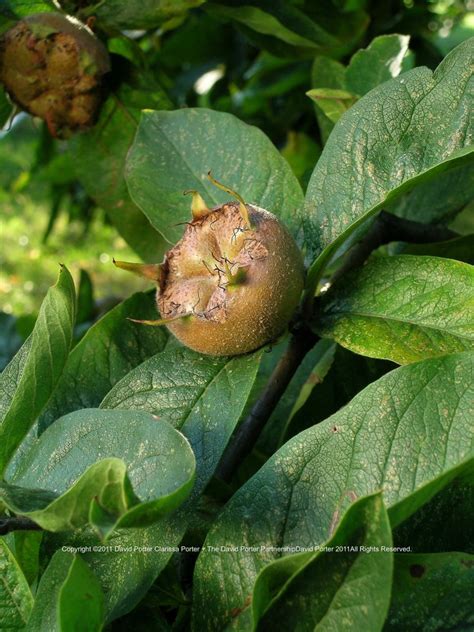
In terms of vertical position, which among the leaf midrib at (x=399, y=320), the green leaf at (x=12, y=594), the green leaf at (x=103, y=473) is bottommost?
the leaf midrib at (x=399, y=320)

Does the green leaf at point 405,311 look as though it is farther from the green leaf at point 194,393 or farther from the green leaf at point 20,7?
the green leaf at point 20,7

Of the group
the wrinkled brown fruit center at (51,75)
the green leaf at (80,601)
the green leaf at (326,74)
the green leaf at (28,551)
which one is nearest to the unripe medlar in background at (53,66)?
the wrinkled brown fruit center at (51,75)

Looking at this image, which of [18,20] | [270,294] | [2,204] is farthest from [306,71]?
[2,204]

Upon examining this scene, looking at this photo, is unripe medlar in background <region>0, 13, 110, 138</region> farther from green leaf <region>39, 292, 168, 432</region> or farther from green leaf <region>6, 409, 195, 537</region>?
green leaf <region>6, 409, 195, 537</region>

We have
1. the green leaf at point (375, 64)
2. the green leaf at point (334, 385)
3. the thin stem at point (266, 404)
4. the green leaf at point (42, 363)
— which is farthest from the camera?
the green leaf at point (375, 64)

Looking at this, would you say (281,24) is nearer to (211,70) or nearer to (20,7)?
(20,7)

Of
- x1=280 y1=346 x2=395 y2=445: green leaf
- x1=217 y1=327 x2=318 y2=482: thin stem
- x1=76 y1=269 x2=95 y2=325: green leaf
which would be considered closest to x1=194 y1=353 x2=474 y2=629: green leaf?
x1=217 y1=327 x2=318 y2=482: thin stem

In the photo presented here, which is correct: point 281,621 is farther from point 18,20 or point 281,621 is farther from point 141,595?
point 18,20

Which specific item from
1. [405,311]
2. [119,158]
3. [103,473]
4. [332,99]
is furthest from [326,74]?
[103,473]
